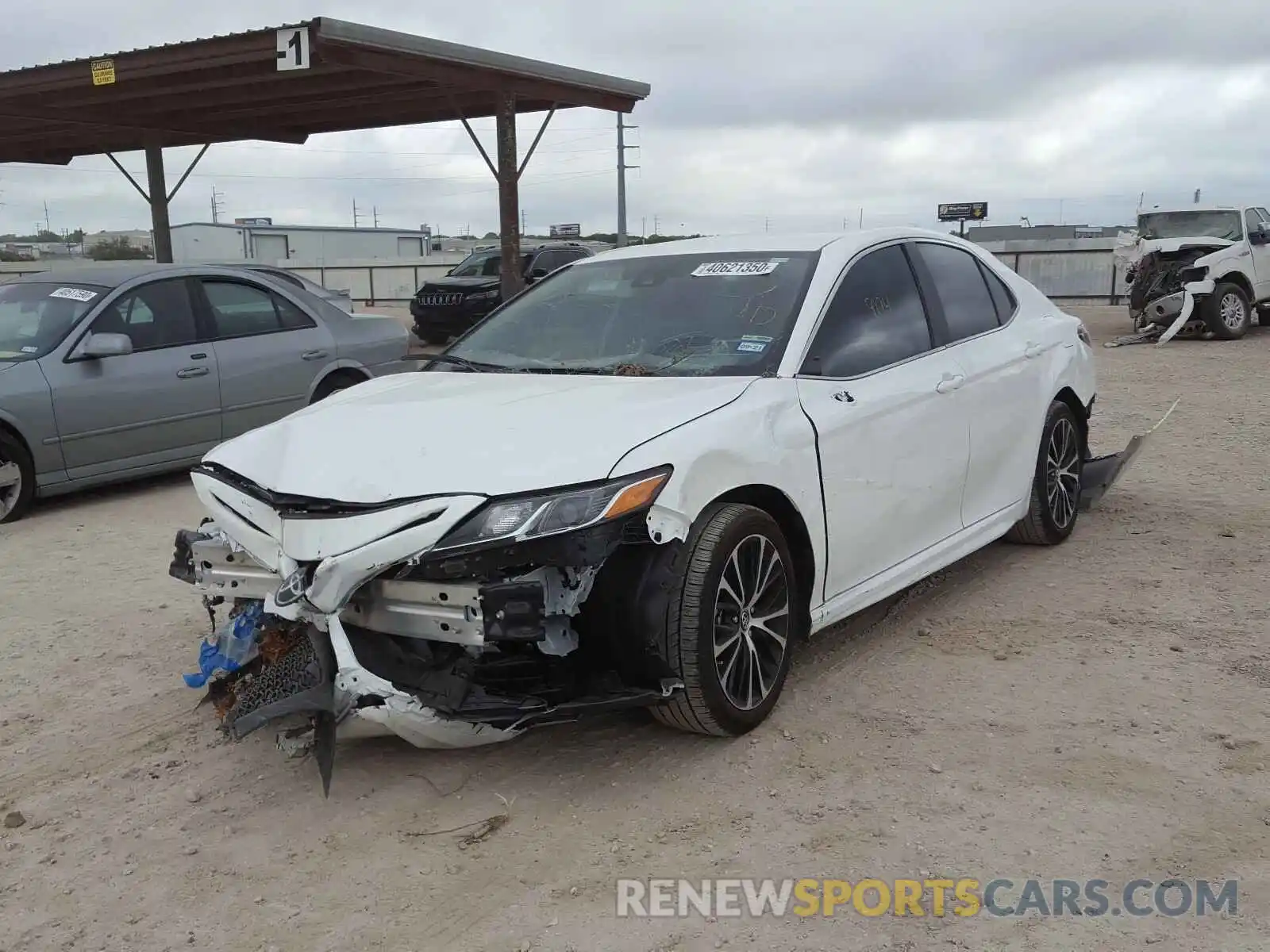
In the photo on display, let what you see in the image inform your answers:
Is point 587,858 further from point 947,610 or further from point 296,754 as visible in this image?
point 947,610

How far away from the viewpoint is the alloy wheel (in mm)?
5711

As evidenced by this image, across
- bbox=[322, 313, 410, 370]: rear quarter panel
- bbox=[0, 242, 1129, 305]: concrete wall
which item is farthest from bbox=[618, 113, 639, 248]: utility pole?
bbox=[322, 313, 410, 370]: rear quarter panel

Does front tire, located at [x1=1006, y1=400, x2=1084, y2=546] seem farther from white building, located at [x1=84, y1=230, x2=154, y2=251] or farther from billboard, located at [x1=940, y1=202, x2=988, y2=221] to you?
white building, located at [x1=84, y1=230, x2=154, y2=251]

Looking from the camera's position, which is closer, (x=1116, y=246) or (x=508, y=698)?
(x=508, y=698)

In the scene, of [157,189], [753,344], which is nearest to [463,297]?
[157,189]

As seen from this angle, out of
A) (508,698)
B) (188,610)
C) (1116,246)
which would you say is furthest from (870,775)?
(1116,246)

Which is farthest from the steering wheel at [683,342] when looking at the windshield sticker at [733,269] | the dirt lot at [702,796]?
the dirt lot at [702,796]

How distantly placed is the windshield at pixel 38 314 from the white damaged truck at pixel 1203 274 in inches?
559

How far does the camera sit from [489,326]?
5020 millimetres

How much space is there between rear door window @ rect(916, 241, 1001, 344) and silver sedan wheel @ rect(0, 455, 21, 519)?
5561mm

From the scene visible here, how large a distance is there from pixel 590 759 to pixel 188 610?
2.46m

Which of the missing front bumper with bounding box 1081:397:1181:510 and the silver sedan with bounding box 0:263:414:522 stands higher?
the silver sedan with bounding box 0:263:414:522

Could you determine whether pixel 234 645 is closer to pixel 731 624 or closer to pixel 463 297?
pixel 731 624

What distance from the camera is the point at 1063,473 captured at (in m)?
5.85
